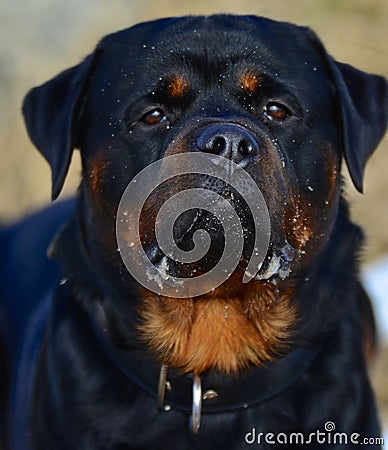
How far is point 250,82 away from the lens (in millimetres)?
2842

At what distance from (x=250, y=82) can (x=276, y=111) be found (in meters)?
0.12

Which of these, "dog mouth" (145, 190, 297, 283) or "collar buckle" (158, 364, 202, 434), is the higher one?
"dog mouth" (145, 190, 297, 283)

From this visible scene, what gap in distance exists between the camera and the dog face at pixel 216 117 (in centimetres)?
268

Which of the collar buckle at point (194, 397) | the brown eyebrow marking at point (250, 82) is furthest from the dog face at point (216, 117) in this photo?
the collar buckle at point (194, 397)

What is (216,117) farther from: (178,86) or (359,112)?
(359,112)

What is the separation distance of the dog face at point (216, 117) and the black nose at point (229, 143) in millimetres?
14

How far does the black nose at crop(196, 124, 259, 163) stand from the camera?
254 cm

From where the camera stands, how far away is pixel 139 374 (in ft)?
9.34

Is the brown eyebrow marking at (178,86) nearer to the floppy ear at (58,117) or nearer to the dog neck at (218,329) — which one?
the floppy ear at (58,117)

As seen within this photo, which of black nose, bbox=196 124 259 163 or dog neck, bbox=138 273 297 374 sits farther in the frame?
dog neck, bbox=138 273 297 374

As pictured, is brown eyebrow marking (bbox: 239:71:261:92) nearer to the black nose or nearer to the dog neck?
the black nose

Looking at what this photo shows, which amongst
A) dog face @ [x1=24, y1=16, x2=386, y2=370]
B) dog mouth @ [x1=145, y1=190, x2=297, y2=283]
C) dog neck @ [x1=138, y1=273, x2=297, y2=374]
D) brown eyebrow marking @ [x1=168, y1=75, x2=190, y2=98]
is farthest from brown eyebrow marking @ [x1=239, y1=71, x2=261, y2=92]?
dog neck @ [x1=138, y1=273, x2=297, y2=374]

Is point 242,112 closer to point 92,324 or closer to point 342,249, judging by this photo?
point 342,249

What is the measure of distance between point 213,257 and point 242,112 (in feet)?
1.55
